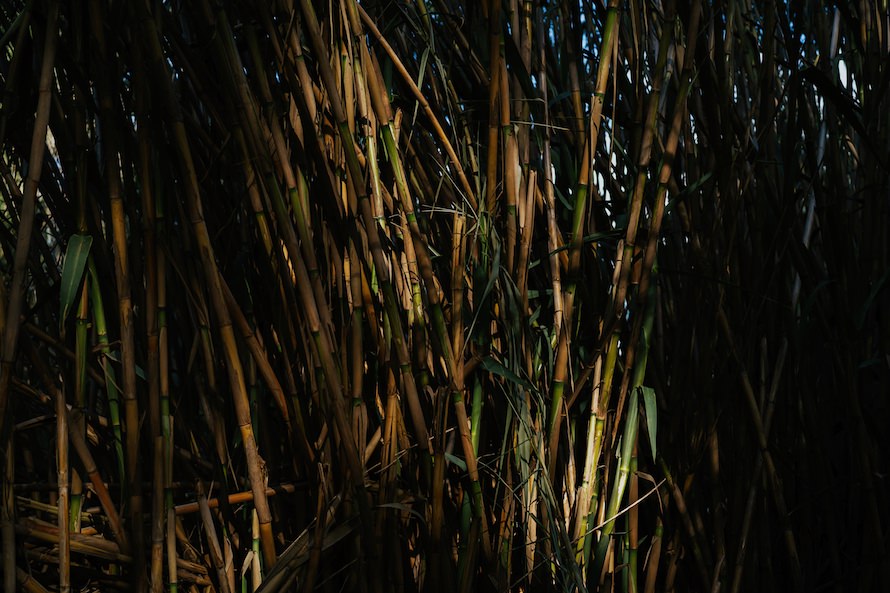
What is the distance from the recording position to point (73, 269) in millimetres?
778

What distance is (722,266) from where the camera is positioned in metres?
0.98

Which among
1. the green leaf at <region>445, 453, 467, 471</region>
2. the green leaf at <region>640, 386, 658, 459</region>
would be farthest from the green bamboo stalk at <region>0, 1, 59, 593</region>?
the green leaf at <region>640, 386, 658, 459</region>

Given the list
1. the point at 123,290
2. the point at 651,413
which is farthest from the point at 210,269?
the point at 651,413

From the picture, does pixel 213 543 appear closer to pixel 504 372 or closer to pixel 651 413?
pixel 504 372

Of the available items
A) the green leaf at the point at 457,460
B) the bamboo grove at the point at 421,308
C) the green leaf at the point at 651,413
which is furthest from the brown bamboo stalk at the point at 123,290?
the green leaf at the point at 651,413

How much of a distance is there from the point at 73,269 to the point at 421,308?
0.34 metres

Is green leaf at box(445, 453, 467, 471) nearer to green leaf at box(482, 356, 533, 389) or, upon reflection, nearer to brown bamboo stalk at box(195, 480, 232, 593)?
green leaf at box(482, 356, 533, 389)

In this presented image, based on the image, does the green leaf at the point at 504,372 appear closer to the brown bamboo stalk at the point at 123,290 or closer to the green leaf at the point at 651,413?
the green leaf at the point at 651,413

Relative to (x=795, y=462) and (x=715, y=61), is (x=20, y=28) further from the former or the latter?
(x=795, y=462)

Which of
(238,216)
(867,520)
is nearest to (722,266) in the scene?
(867,520)

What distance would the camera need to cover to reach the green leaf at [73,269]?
766 millimetres

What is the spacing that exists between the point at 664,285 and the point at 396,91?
17.3 inches

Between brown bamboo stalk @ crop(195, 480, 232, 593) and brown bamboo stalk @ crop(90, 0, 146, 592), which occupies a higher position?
brown bamboo stalk @ crop(90, 0, 146, 592)

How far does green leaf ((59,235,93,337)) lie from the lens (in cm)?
77
